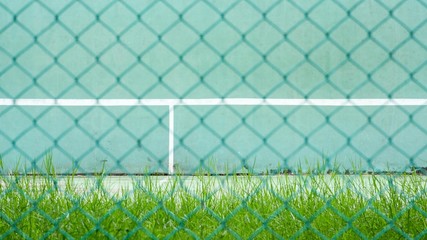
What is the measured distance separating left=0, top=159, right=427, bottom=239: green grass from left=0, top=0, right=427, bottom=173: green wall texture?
106 inches

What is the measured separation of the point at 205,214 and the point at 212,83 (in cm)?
299

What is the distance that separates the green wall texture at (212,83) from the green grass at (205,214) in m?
2.68

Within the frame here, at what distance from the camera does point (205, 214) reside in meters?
2.14

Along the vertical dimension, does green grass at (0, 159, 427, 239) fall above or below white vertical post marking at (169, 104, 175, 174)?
below

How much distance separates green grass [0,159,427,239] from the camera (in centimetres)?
186

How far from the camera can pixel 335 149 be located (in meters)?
5.05

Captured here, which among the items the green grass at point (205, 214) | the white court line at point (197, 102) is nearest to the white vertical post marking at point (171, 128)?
the white court line at point (197, 102)

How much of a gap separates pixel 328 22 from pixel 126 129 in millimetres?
2012

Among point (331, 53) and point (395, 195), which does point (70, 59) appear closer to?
point (331, 53)

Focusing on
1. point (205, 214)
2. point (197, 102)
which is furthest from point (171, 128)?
point (205, 214)

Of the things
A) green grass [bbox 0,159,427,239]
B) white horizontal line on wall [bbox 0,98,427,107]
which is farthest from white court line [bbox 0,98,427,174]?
green grass [bbox 0,159,427,239]

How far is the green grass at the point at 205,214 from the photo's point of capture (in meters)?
1.86

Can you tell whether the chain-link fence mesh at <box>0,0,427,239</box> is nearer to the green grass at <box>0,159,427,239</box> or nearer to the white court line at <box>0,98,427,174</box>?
the white court line at <box>0,98,427,174</box>

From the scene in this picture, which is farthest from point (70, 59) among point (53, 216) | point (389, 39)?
point (53, 216)
